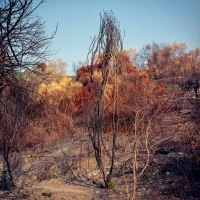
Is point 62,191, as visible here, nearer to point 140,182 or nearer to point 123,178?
point 123,178

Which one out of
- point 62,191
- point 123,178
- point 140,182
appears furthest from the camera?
point 123,178

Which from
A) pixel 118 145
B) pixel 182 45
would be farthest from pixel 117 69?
pixel 182 45

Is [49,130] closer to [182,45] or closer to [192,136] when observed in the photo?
[192,136]

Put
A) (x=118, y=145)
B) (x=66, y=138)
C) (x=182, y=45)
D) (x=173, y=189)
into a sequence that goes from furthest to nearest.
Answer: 1. (x=182, y=45)
2. (x=66, y=138)
3. (x=118, y=145)
4. (x=173, y=189)

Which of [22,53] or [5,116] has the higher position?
[22,53]

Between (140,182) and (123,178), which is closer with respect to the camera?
(140,182)

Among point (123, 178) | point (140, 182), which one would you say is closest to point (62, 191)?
point (123, 178)

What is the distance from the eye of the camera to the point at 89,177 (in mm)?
8227

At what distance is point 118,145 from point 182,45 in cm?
→ 4672

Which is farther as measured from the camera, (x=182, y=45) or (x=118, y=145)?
(x=182, y=45)

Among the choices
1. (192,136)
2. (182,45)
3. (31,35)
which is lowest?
(192,136)

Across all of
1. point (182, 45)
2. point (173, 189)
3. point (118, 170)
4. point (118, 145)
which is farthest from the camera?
point (182, 45)

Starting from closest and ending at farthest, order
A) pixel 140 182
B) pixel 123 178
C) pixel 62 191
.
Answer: pixel 62 191 → pixel 140 182 → pixel 123 178

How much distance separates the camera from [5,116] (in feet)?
22.0
